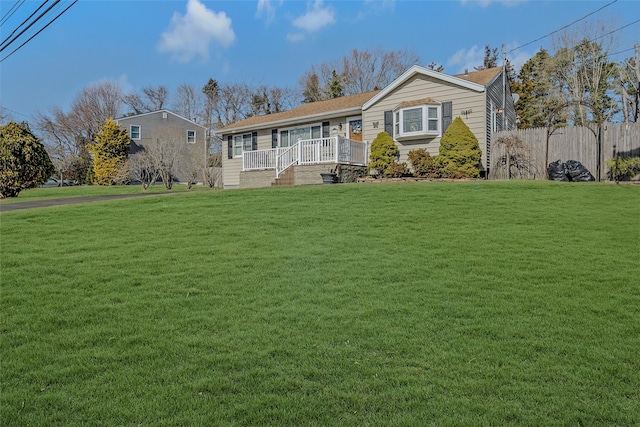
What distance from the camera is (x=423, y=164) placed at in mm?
14438

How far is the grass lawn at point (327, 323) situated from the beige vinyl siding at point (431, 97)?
25.2ft

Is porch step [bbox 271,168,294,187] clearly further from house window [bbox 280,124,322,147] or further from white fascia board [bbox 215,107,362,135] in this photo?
white fascia board [bbox 215,107,362,135]

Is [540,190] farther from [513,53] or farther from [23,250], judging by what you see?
[513,53]

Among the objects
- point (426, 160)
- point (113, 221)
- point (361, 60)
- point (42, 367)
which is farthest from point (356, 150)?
point (361, 60)

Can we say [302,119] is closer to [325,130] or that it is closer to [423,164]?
[325,130]

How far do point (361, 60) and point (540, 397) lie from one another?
3706cm

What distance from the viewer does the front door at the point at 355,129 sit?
58.0 feet

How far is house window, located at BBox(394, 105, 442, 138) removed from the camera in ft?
49.3

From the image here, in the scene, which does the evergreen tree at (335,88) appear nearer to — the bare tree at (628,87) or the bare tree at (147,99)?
the bare tree at (628,87)

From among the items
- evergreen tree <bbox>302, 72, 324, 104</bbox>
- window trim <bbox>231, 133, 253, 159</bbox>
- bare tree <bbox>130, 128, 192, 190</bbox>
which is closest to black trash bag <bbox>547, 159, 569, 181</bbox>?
window trim <bbox>231, 133, 253, 159</bbox>

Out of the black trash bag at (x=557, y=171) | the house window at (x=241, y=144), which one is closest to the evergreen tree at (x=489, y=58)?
the house window at (x=241, y=144)

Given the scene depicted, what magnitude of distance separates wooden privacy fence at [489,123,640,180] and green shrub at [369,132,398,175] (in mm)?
3498

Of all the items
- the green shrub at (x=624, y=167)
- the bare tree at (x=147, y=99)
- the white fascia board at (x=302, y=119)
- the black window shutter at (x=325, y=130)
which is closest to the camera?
the green shrub at (x=624, y=167)

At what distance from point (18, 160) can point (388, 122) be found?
14.6 metres
